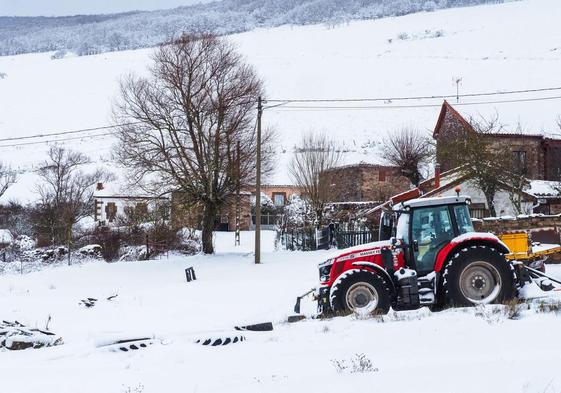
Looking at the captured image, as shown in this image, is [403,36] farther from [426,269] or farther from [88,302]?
[426,269]

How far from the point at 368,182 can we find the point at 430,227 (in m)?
32.8

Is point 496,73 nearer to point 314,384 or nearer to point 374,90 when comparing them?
point 374,90

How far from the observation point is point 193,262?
2648 centimetres

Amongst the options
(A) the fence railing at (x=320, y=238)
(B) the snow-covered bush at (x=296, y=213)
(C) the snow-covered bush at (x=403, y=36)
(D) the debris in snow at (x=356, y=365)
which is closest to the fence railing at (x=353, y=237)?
(A) the fence railing at (x=320, y=238)

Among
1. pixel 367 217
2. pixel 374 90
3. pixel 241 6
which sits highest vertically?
pixel 241 6

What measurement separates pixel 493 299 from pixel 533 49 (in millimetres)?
79218

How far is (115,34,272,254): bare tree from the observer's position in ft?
91.1

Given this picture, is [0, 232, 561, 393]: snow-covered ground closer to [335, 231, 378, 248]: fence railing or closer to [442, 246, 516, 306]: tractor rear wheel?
[442, 246, 516, 306]: tractor rear wheel

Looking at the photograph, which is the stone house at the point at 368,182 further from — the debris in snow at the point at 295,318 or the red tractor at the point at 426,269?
the debris in snow at the point at 295,318

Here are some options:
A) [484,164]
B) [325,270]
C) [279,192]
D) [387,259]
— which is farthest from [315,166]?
[387,259]

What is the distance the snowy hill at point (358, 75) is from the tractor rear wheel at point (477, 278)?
31.7 m

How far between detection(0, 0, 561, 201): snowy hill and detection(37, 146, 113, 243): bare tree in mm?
5205

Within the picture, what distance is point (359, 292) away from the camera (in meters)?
11.0

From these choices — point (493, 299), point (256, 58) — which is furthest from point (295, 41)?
point (493, 299)
